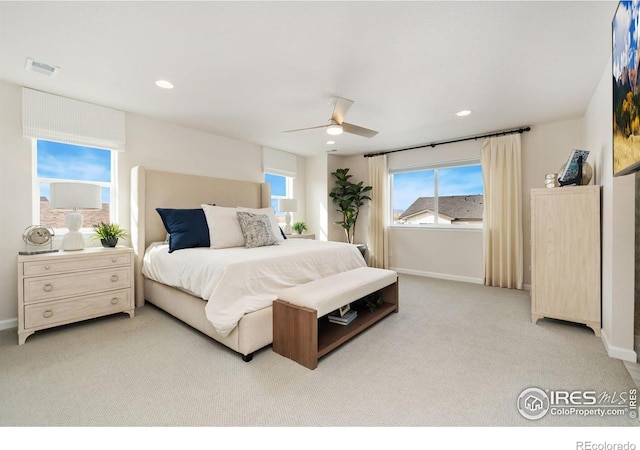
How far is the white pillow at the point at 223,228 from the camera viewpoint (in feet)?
10.3

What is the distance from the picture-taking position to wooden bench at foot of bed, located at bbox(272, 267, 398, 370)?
6.54 ft

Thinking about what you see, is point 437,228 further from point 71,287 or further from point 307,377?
point 71,287

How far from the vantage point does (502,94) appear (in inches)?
115

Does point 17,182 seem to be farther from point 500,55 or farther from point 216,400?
point 500,55

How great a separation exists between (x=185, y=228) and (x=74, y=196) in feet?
3.31

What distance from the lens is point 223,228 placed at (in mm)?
3199

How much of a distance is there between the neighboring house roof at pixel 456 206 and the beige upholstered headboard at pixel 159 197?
3.28 m

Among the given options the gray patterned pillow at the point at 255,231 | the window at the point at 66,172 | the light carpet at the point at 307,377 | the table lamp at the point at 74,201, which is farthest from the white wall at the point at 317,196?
the table lamp at the point at 74,201

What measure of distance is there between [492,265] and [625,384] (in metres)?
2.61

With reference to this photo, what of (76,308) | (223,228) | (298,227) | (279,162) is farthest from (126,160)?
(298,227)

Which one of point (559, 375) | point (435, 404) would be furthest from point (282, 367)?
point (559, 375)

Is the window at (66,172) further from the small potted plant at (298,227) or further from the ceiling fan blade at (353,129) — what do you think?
the small potted plant at (298,227)

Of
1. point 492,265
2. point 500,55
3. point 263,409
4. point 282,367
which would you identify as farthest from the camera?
point 492,265
